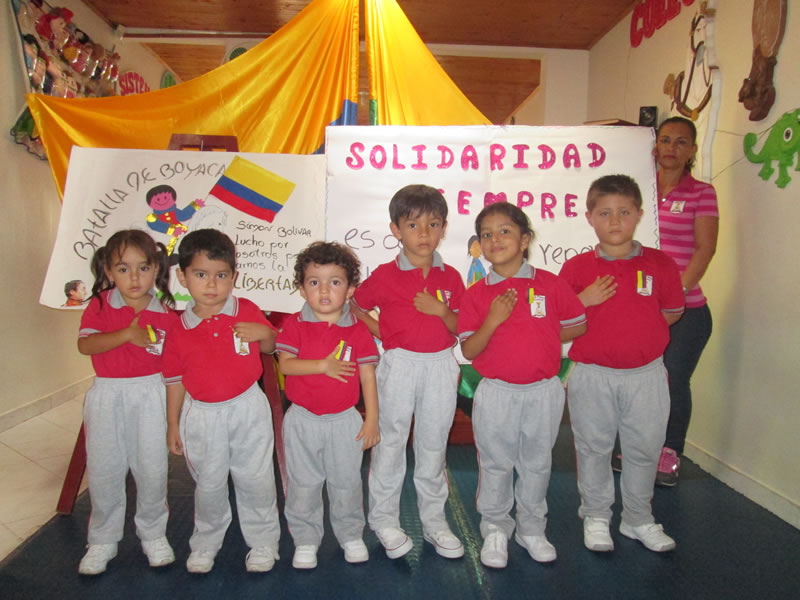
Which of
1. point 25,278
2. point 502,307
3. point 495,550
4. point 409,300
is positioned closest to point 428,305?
point 409,300

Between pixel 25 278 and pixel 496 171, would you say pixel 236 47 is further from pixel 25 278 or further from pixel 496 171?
pixel 496 171

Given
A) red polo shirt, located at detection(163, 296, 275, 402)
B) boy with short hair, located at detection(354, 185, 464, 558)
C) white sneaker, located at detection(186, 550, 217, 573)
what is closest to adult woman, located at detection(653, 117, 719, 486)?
boy with short hair, located at detection(354, 185, 464, 558)

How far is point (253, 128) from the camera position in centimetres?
254

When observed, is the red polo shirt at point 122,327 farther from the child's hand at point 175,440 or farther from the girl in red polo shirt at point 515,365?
the girl in red polo shirt at point 515,365

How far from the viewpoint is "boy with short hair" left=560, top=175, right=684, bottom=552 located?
1.68 metres

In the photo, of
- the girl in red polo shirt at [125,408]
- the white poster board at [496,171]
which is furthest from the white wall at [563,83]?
the girl in red polo shirt at [125,408]

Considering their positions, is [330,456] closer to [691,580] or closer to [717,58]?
[691,580]

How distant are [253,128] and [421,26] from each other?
84.2 inches

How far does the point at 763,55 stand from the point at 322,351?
210 centimetres

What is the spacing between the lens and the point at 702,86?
266cm

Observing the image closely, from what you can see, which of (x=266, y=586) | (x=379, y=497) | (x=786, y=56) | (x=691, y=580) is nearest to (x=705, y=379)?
(x=691, y=580)

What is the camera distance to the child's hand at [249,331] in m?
1.60

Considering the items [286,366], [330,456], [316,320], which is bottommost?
[330,456]

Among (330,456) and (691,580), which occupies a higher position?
(330,456)
